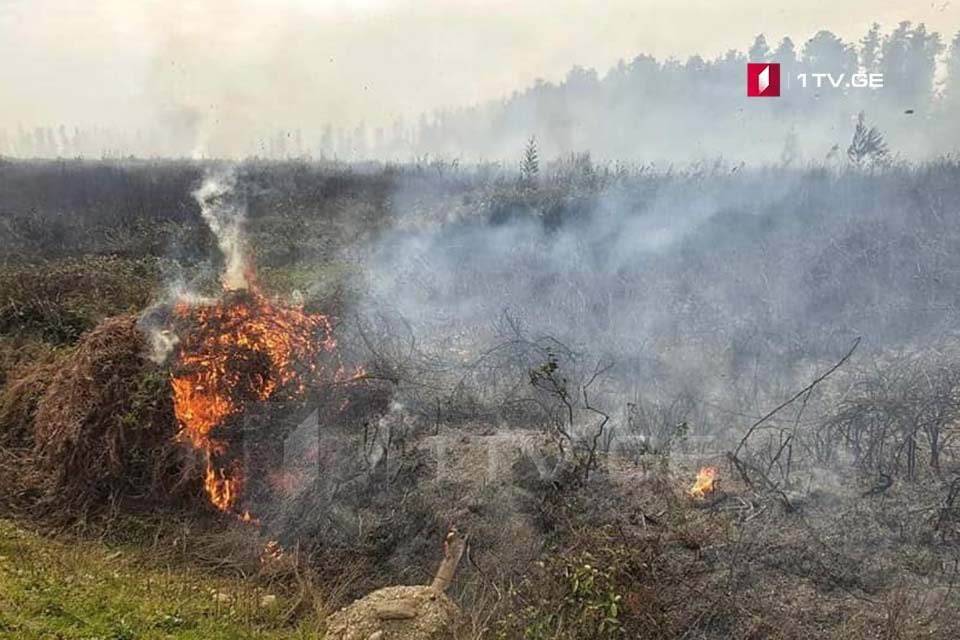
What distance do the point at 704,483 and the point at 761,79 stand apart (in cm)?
2699

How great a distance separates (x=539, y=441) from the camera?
6293mm

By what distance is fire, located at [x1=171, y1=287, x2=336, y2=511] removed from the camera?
6.33 meters

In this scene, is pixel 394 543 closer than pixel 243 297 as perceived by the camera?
Yes

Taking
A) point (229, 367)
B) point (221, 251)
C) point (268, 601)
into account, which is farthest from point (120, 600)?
point (221, 251)

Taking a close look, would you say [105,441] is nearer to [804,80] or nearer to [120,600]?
[120,600]

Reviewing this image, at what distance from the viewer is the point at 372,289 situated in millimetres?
11039

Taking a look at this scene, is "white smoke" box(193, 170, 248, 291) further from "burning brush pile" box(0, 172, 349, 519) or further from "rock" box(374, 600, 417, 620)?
"rock" box(374, 600, 417, 620)

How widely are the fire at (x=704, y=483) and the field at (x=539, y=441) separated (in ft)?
0.21

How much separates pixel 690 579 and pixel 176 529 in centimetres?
469

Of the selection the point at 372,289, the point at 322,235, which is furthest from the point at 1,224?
the point at 372,289

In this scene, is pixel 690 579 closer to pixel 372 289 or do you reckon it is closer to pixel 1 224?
pixel 372 289

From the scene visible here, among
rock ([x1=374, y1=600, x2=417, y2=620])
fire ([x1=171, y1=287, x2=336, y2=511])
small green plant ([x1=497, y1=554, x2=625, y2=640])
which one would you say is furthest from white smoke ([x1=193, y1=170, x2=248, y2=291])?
small green plant ([x1=497, y1=554, x2=625, y2=640])

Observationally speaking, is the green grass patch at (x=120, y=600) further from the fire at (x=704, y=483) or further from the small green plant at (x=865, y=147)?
the small green plant at (x=865, y=147)

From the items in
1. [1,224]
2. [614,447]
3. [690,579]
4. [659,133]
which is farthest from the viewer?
[659,133]
